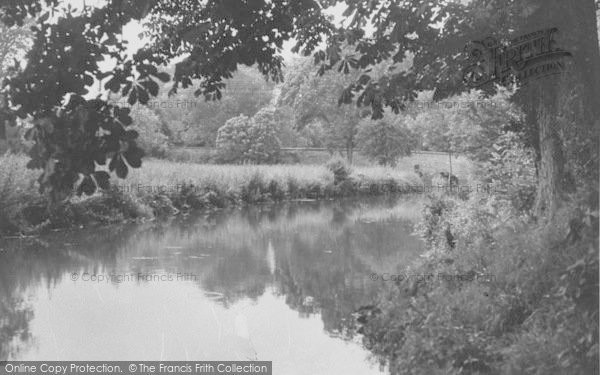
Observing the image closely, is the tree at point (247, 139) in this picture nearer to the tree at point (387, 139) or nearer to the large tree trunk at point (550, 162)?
the tree at point (387, 139)

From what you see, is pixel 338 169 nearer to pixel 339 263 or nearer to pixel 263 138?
pixel 263 138

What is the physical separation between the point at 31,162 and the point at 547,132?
183 inches

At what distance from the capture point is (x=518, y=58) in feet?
20.7

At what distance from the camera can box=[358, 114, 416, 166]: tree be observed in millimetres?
40375

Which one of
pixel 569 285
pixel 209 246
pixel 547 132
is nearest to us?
pixel 569 285

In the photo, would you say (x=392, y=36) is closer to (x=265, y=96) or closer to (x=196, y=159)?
(x=196, y=159)

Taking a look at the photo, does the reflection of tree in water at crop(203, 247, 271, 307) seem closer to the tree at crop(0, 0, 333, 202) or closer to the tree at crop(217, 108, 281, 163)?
the tree at crop(0, 0, 333, 202)

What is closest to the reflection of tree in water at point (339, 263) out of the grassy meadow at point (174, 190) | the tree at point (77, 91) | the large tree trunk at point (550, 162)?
the large tree trunk at point (550, 162)

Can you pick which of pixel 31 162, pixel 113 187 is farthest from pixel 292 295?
pixel 113 187

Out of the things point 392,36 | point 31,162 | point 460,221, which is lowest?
point 460,221

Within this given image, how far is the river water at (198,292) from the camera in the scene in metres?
7.17

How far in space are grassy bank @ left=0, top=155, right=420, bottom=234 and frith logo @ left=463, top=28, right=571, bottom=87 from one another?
6182 mm

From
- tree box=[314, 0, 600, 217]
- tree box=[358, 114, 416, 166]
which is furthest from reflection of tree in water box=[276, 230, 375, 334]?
tree box=[358, 114, 416, 166]

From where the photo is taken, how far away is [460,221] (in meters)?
9.84
